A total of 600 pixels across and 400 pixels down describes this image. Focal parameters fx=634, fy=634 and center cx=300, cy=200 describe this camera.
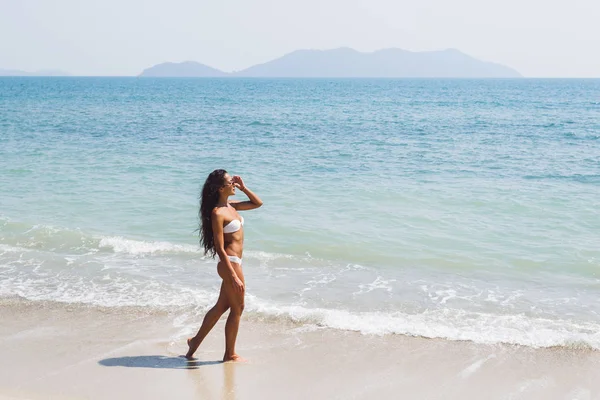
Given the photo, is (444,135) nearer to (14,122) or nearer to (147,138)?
(147,138)

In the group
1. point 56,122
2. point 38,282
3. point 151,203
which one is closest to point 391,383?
point 38,282

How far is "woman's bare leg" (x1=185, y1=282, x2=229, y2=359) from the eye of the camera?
5.97m

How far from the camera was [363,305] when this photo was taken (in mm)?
8094

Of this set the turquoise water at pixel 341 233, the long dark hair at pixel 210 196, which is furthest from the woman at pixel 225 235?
the turquoise water at pixel 341 233

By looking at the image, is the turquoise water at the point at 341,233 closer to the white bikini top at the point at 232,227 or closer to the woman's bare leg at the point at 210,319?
the woman's bare leg at the point at 210,319

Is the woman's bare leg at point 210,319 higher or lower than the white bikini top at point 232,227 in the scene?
lower

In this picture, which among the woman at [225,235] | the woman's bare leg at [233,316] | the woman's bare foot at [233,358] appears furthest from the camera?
the woman's bare foot at [233,358]

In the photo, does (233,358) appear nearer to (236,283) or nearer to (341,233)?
(236,283)

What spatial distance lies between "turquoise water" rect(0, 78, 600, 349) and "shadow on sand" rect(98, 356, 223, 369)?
5.08 ft

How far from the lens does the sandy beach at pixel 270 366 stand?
5.50 metres

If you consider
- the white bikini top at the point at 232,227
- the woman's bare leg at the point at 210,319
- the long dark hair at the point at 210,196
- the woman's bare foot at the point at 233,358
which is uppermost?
the long dark hair at the point at 210,196

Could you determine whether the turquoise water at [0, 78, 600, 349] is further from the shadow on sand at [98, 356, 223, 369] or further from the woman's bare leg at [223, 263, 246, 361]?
the shadow on sand at [98, 356, 223, 369]

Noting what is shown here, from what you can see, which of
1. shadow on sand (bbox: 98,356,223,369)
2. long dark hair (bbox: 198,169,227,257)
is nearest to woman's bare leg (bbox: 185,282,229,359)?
shadow on sand (bbox: 98,356,223,369)

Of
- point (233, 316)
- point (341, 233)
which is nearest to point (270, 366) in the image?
point (233, 316)
